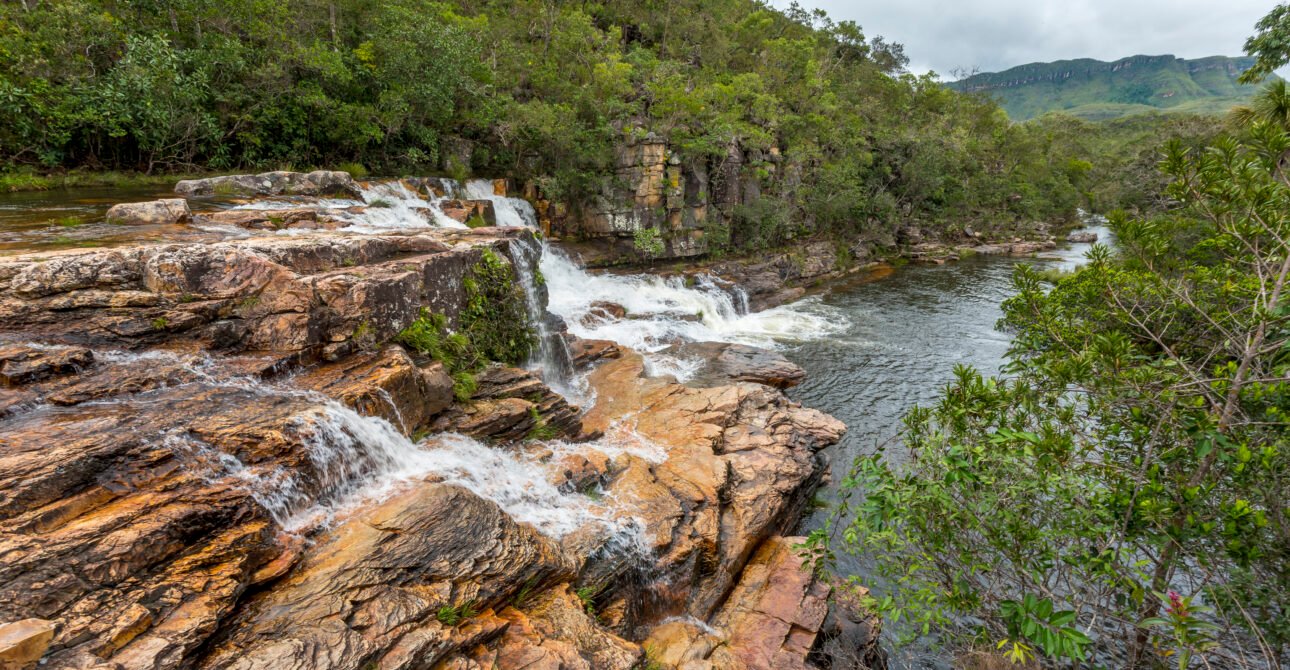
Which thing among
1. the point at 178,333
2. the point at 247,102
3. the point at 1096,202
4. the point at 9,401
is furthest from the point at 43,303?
the point at 1096,202

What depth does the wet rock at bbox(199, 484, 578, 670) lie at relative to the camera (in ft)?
14.3

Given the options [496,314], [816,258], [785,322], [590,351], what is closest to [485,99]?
[590,351]

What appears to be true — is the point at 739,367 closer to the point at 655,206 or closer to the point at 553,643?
the point at 553,643

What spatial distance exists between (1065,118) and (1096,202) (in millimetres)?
21857

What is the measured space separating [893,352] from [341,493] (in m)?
17.8

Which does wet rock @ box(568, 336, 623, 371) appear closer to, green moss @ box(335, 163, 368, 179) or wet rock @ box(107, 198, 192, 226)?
wet rock @ box(107, 198, 192, 226)

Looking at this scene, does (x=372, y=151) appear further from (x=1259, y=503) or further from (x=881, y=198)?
(x=881, y=198)

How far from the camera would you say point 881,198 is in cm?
3372

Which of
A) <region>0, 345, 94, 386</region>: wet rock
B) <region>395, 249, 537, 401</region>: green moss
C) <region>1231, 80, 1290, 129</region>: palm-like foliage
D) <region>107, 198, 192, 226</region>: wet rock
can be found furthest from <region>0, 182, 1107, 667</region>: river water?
<region>1231, 80, 1290, 129</region>: palm-like foliage

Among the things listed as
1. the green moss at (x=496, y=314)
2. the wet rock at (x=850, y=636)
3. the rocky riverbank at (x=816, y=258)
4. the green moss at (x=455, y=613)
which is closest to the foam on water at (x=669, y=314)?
the rocky riverbank at (x=816, y=258)

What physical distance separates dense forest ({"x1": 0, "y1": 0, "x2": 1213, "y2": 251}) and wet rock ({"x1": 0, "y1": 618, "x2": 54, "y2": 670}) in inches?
653

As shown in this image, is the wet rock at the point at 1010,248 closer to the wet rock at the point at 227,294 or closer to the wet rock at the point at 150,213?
the wet rock at the point at 227,294

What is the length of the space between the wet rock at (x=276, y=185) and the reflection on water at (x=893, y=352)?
15.3 m

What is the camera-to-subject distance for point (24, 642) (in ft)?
11.2
